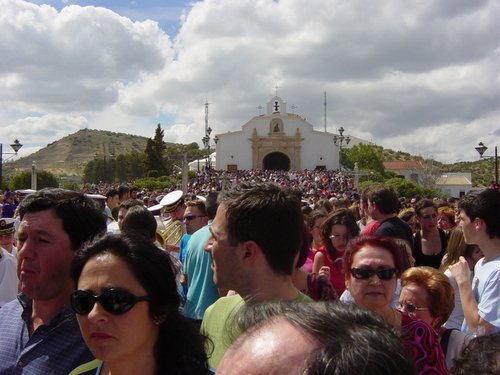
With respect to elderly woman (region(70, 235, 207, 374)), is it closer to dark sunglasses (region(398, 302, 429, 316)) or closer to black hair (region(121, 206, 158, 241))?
dark sunglasses (region(398, 302, 429, 316))

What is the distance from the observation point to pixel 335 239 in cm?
525

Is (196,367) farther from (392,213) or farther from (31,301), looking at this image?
(392,213)

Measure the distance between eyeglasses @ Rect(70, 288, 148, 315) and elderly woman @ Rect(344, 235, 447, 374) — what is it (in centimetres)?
128

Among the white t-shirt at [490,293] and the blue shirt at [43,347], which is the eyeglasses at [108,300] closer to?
the blue shirt at [43,347]

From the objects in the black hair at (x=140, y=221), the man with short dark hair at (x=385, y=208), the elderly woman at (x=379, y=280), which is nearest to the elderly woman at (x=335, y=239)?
the man with short dark hair at (x=385, y=208)

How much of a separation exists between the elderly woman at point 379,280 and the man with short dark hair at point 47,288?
1.44 m

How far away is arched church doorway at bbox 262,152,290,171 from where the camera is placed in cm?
7769

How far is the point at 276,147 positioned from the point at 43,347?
247ft

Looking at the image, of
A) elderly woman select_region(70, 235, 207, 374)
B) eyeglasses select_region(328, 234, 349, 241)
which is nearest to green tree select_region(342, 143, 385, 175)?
eyeglasses select_region(328, 234, 349, 241)

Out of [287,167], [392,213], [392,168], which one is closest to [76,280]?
[392,213]

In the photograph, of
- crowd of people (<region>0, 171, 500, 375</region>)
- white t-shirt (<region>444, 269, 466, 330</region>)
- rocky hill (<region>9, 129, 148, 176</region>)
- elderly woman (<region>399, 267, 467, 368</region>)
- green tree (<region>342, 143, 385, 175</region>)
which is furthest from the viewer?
rocky hill (<region>9, 129, 148, 176</region>)

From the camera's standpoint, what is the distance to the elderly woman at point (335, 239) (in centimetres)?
508

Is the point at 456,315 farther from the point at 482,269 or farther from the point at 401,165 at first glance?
the point at 401,165

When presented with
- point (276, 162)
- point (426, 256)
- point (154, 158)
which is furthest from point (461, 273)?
point (276, 162)
